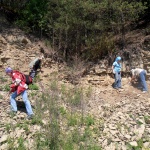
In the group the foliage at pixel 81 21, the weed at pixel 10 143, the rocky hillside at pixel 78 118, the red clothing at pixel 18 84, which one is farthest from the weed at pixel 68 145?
the foliage at pixel 81 21

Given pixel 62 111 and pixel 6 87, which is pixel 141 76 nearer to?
pixel 62 111

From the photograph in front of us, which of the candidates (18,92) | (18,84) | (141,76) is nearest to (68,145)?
(18,92)

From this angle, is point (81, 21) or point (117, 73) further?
point (81, 21)

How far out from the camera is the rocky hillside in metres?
6.44

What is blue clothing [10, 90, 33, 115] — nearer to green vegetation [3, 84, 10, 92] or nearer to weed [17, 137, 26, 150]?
weed [17, 137, 26, 150]

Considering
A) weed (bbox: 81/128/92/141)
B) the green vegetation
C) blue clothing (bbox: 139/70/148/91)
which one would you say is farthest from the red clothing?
Result: blue clothing (bbox: 139/70/148/91)

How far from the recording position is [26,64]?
11.3 meters

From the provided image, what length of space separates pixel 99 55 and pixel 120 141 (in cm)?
533

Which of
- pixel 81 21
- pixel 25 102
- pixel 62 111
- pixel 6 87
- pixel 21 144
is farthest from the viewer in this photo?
pixel 81 21

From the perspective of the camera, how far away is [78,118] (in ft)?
24.4

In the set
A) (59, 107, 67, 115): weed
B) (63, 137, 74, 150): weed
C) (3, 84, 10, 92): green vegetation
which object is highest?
(3, 84, 10, 92): green vegetation

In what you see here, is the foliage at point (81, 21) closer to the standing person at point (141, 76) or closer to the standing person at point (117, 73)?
the standing person at point (117, 73)

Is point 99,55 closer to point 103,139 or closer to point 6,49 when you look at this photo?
point 6,49

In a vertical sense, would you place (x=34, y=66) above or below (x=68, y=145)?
above
